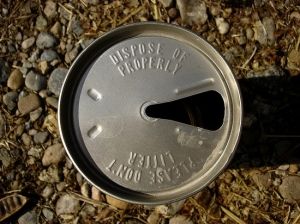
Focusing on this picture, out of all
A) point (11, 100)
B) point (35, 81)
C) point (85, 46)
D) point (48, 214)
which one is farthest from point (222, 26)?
point (48, 214)

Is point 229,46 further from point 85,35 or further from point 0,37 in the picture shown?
point 0,37

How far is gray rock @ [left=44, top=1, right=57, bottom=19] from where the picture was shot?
2145 millimetres

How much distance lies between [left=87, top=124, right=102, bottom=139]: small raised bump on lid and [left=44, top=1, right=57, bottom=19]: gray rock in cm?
79

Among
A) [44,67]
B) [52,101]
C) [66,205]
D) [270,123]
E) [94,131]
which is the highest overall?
[94,131]

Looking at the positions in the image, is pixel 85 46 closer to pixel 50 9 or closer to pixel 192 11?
pixel 50 9

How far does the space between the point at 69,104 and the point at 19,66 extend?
67cm

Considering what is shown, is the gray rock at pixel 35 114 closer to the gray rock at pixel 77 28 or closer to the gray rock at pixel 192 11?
the gray rock at pixel 77 28

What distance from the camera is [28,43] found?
A: 213 centimetres

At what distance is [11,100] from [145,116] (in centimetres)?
83

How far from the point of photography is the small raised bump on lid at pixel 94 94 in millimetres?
1522

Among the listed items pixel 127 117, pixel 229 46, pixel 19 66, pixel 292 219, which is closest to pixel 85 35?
pixel 19 66

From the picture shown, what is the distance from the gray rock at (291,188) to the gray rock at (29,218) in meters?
0.97

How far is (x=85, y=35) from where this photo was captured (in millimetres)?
2115

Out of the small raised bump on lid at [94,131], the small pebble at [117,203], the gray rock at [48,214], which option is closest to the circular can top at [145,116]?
the small raised bump on lid at [94,131]
